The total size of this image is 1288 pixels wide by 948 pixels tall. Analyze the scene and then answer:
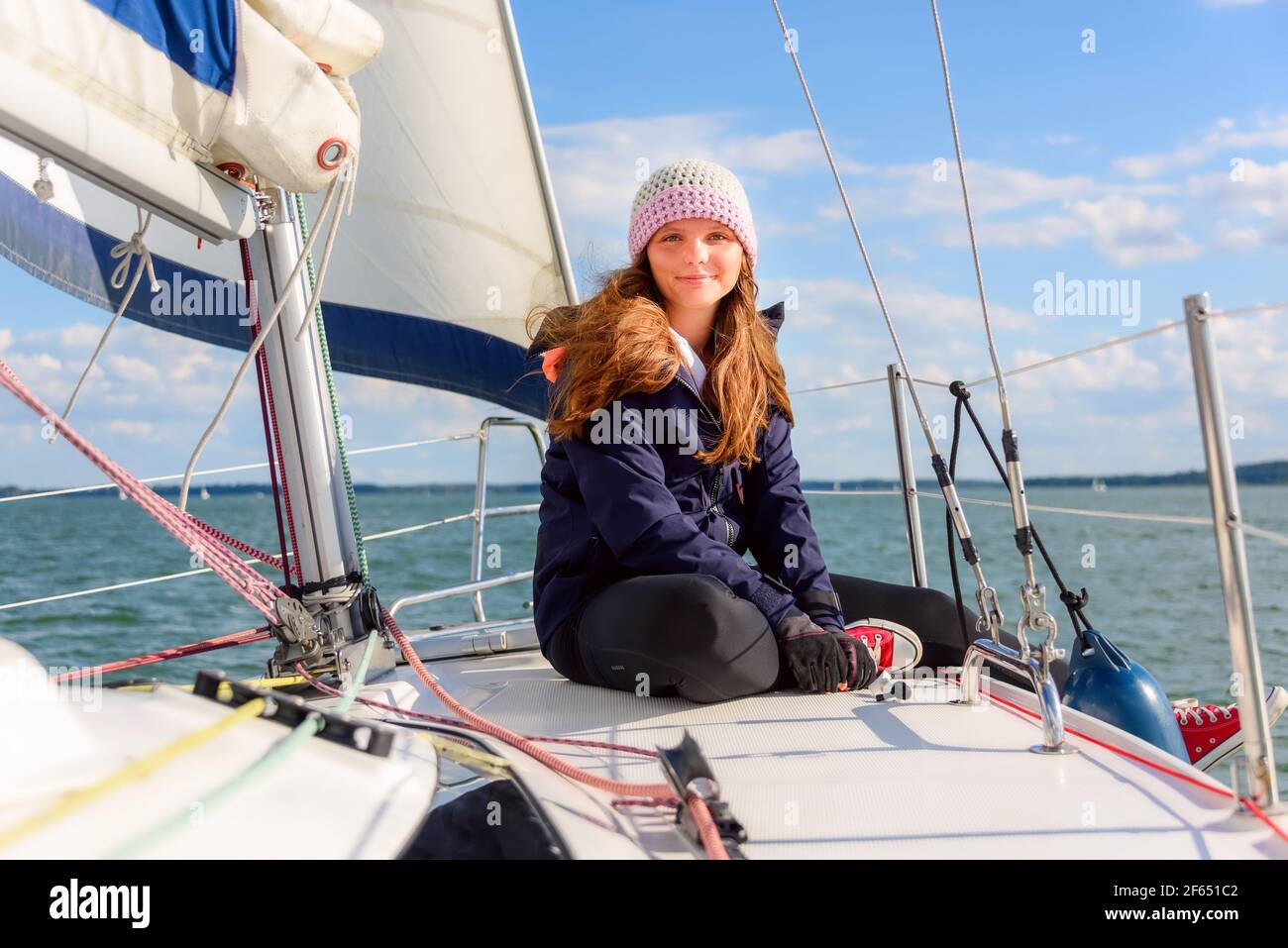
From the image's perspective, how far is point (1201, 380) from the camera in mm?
987

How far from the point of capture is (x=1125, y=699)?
4.56 feet

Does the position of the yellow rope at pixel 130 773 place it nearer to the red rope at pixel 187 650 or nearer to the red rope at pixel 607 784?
the red rope at pixel 607 784

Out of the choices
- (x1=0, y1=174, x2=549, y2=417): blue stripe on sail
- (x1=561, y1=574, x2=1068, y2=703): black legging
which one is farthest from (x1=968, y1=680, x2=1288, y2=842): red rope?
(x1=0, y1=174, x2=549, y2=417): blue stripe on sail

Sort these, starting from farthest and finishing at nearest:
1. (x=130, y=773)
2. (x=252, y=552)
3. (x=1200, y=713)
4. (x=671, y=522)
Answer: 1. (x=252, y=552)
2. (x=1200, y=713)
3. (x=671, y=522)
4. (x=130, y=773)

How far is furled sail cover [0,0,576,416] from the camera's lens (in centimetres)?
258

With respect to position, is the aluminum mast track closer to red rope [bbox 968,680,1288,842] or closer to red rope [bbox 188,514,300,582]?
red rope [bbox 968,680,1288,842]

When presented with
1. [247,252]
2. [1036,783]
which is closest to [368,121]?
[247,252]

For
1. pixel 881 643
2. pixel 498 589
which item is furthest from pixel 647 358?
pixel 498 589

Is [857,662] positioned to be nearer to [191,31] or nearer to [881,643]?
[881,643]

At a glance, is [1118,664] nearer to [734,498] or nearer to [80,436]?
[734,498]

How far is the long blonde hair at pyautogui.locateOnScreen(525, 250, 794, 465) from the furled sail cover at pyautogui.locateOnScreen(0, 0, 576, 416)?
817 millimetres

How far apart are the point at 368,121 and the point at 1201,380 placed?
6.86 ft

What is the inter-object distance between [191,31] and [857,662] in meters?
1.10

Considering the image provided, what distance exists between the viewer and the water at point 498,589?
6.11 meters
